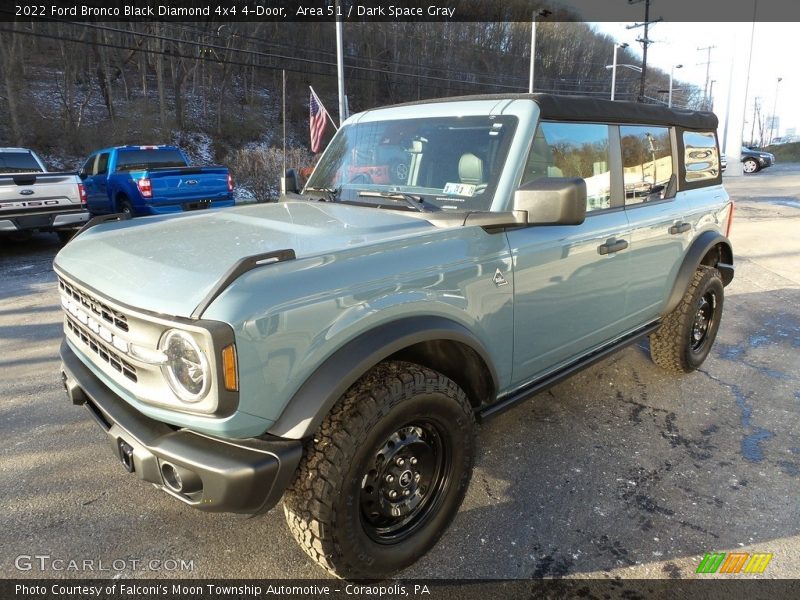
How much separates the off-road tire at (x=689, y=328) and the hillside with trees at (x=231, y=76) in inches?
640

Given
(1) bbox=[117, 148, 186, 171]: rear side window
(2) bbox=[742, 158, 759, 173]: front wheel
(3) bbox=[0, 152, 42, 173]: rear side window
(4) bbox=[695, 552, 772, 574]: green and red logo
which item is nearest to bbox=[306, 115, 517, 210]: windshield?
(4) bbox=[695, 552, 772, 574]: green and red logo

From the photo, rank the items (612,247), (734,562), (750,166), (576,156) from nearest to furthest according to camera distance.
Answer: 1. (734,562)
2. (576,156)
3. (612,247)
4. (750,166)

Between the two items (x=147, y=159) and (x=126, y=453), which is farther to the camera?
(x=147, y=159)

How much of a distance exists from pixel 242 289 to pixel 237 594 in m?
1.31

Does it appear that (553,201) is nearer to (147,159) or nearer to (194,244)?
(194,244)

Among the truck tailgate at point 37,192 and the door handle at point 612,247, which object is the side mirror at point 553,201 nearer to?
the door handle at point 612,247

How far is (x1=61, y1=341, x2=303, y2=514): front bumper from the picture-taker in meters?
1.79

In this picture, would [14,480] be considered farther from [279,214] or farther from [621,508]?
[621,508]

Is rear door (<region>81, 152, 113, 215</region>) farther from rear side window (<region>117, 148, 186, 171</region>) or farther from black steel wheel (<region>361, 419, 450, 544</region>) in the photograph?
black steel wheel (<region>361, 419, 450, 544</region>)

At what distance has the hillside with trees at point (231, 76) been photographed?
28.1 m

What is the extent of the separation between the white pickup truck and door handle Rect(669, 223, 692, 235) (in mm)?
Result: 9409

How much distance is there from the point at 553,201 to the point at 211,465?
164 cm

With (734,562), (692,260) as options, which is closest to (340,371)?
(734,562)

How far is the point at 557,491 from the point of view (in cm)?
291
